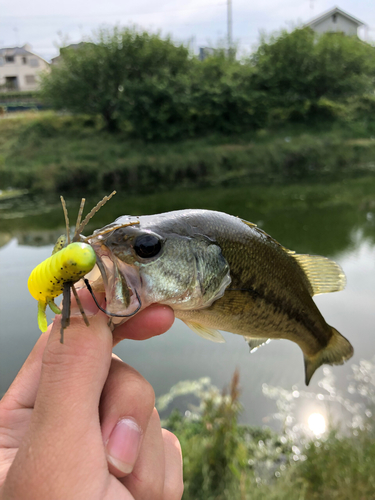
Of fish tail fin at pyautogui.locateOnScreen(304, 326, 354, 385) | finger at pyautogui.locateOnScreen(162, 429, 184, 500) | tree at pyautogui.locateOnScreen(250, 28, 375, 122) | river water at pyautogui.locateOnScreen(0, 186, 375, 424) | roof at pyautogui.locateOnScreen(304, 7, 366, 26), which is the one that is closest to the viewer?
finger at pyautogui.locateOnScreen(162, 429, 184, 500)

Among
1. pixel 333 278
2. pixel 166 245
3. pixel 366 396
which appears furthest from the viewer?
pixel 366 396

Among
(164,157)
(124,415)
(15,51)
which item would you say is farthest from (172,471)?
(15,51)

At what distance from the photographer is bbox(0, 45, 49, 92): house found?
49656mm

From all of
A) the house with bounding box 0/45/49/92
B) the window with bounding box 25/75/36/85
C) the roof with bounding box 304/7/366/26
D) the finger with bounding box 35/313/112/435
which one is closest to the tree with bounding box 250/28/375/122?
the roof with bounding box 304/7/366/26

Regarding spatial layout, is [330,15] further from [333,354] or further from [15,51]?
[333,354]

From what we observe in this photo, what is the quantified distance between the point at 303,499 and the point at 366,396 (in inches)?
95.9

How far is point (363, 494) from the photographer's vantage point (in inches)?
113

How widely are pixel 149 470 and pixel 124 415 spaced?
0.23 meters

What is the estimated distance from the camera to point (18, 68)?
50000 millimetres

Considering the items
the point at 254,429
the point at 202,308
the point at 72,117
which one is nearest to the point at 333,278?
the point at 202,308

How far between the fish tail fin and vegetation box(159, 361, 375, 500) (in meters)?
1.44

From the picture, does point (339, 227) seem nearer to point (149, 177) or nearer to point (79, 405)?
point (149, 177)

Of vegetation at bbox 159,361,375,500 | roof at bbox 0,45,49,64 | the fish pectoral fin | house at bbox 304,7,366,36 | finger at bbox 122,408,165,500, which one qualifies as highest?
house at bbox 304,7,366,36

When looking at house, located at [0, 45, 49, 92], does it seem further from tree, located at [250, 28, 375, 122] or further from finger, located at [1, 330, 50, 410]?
finger, located at [1, 330, 50, 410]
